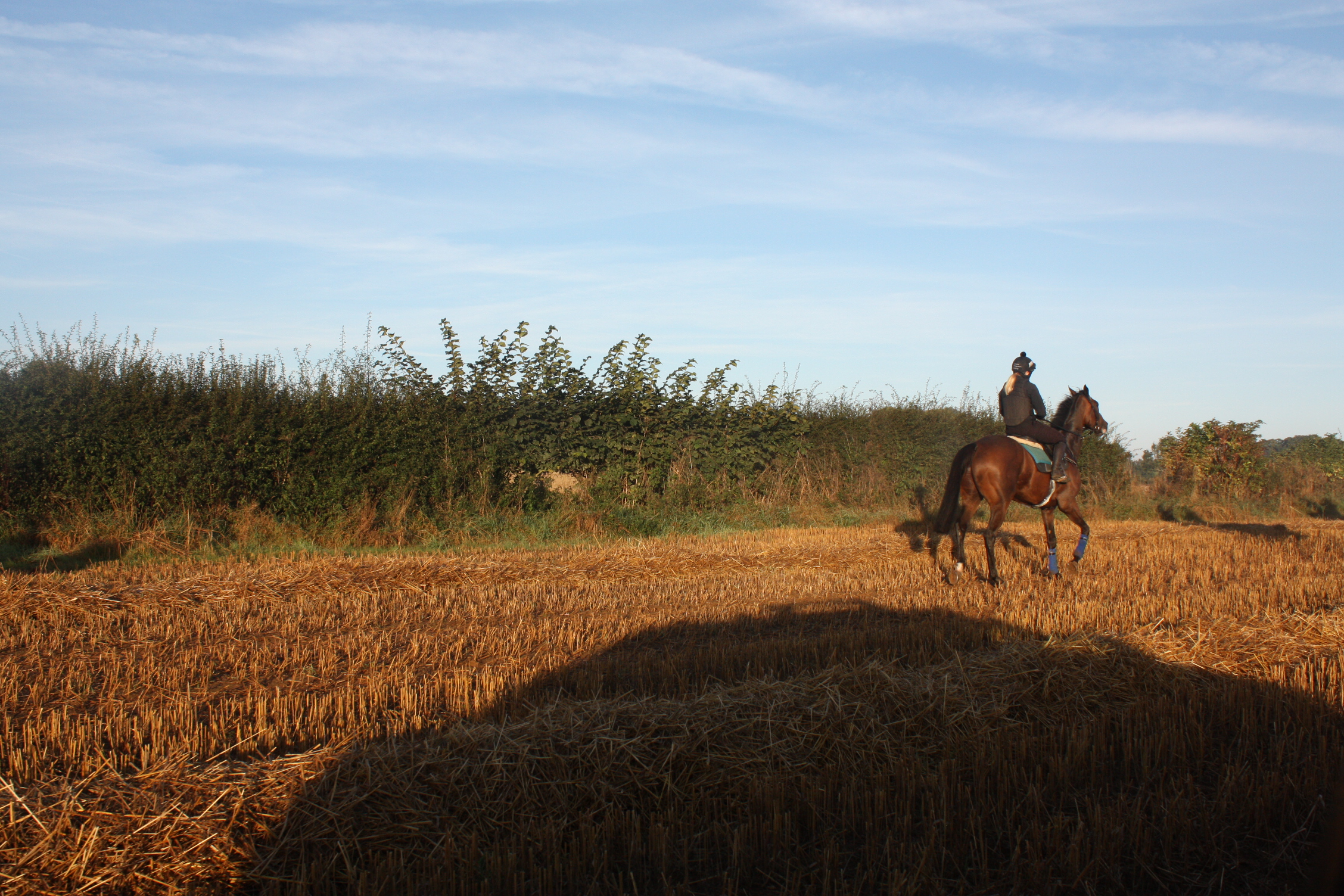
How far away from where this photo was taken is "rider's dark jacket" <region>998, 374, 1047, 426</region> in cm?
1055

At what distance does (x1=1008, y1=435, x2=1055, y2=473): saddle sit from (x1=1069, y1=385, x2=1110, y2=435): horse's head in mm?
832

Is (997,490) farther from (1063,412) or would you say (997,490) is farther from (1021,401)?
(1063,412)

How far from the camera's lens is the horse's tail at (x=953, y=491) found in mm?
10109

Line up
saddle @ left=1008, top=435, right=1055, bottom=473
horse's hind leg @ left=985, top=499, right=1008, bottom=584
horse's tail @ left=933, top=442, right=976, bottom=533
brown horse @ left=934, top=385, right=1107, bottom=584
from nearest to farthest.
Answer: horse's hind leg @ left=985, top=499, right=1008, bottom=584 < brown horse @ left=934, top=385, right=1107, bottom=584 < horse's tail @ left=933, top=442, right=976, bottom=533 < saddle @ left=1008, top=435, right=1055, bottom=473

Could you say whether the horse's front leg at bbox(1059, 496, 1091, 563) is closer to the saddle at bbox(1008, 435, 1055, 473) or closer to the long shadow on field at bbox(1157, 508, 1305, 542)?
the saddle at bbox(1008, 435, 1055, 473)

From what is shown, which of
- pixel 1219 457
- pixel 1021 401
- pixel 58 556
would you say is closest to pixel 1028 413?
pixel 1021 401

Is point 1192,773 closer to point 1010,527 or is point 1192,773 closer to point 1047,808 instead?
point 1047,808

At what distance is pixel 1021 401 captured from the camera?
10.6 metres

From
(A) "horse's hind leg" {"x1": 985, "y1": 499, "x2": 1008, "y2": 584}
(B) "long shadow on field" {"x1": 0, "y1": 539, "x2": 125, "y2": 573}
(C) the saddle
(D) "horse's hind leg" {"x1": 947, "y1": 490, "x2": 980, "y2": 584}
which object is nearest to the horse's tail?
(D) "horse's hind leg" {"x1": 947, "y1": 490, "x2": 980, "y2": 584}

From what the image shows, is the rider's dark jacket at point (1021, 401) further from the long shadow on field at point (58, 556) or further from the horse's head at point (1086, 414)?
the long shadow on field at point (58, 556)

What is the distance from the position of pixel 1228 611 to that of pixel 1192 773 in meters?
4.46

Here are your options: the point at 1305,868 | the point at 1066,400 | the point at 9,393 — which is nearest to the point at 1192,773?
the point at 1305,868

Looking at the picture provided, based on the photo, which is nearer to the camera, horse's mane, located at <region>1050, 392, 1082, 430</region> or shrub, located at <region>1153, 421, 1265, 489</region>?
horse's mane, located at <region>1050, 392, 1082, 430</region>

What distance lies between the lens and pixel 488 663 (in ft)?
19.1
